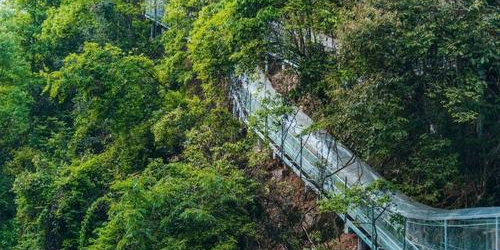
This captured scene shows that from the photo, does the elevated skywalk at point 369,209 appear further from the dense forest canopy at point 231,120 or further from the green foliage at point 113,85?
the green foliage at point 113,85

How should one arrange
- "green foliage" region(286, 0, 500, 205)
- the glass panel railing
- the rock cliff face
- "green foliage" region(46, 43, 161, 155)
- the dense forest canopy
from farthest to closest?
"green foliage" region(46, 43, 161, 155), the rock cliff face, the dense forest canopy, "green foliage" region(286, 0, 500, 205), the glass panel railing

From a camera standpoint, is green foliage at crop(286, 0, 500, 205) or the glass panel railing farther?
green foliage at crop(286, 0, 500, 205)

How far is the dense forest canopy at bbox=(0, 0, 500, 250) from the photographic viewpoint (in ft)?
37.4

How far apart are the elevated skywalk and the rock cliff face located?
0.61 m

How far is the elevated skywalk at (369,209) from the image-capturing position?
10.2 meters

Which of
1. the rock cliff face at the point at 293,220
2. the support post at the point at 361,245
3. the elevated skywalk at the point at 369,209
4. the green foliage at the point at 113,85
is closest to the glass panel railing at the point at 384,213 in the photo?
the elevated skywalk at the point at 369,209

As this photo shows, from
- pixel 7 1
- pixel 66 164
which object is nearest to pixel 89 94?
pixel 66 164

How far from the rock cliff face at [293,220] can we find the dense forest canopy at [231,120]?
28 centimetres

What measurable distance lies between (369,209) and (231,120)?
18.4 feet

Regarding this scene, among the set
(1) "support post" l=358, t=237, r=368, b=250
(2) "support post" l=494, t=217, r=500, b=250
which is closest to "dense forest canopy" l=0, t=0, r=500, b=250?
(1) "support post" l=358, t=237, r=368, b=250

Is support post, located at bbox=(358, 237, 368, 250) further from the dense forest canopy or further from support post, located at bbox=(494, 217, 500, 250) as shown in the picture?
support post, located at bbox=(494, 217, 500, 250)

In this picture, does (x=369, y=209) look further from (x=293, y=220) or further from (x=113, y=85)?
(x=113, y=85)

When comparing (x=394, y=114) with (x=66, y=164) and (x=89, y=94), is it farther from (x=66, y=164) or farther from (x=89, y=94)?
(x=66, y=164)

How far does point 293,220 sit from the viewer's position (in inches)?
598
